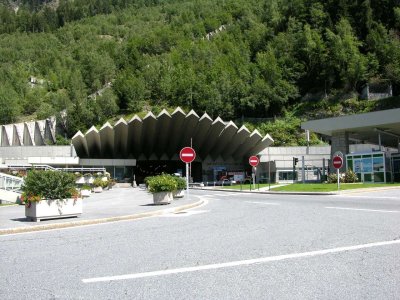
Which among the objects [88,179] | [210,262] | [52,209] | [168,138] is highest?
[168,138]

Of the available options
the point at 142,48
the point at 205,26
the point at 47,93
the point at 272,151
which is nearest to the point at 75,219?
the point at 272,151

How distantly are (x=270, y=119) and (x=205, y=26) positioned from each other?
69720 millimetres

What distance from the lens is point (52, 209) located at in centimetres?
1346

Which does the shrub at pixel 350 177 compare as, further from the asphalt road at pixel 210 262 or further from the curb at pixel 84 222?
the asphalt road at pixel 210 262

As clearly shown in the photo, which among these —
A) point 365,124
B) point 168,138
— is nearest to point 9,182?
point 365,124

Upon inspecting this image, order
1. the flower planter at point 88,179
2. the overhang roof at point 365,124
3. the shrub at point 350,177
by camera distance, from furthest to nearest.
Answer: the flower planter at point 88,179
the overhang roof at point 365,124
the shrub at point 350,177

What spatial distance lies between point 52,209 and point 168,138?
157 ft

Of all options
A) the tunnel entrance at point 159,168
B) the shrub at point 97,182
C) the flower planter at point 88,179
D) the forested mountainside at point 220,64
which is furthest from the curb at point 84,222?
the forested mountainside at point 220,64

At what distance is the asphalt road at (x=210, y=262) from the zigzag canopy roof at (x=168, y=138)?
44.9 metres

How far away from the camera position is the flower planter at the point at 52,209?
13.2 meters

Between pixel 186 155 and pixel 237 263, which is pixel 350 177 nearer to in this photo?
pixel 186 155

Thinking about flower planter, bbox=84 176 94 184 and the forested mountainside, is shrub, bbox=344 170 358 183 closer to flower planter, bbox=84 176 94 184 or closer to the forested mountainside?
flower planter, bbox=84 176 94 184

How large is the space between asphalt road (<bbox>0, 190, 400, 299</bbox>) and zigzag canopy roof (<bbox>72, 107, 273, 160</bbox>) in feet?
147

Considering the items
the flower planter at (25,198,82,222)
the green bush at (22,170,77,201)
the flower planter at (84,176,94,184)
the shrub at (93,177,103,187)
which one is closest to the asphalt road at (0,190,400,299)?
the flower planter at (25,198,82,222)
